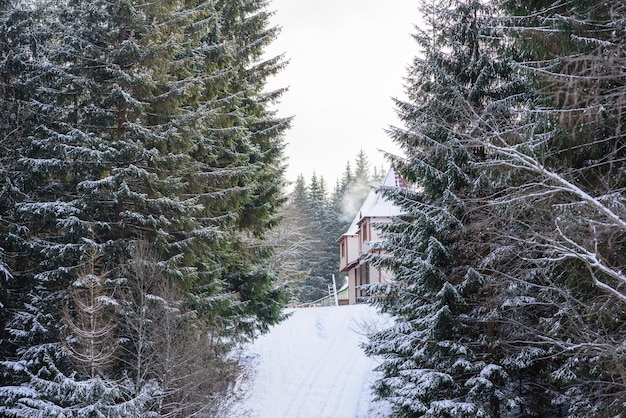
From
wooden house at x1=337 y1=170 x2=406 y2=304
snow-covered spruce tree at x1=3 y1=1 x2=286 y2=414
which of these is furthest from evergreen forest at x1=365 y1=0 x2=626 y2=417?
wooden house at x1=337 y1=170 x2=406 y2=304

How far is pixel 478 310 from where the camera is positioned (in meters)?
11.1

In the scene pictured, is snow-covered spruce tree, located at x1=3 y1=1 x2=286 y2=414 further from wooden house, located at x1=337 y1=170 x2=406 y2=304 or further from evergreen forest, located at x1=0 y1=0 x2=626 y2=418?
wooden house, located at x1=337 y1=170 x2=406 y2=304

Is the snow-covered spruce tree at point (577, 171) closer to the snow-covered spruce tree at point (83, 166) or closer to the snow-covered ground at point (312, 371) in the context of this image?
the snow-covered ground at point (312, 371)

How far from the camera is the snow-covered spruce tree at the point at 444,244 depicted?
10500 millimetres

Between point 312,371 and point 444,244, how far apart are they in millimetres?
10724

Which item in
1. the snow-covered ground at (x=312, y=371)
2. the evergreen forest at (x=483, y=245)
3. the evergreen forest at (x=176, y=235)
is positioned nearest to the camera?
the evergreen forest at (x=483, y=245)

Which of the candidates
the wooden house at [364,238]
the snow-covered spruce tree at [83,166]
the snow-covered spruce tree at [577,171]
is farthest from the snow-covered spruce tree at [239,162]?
the wooden house at [364,238]

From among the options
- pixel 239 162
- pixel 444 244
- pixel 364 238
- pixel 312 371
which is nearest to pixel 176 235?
pixel 239 162

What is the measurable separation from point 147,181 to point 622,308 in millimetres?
9171

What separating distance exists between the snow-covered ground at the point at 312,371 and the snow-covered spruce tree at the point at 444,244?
1.91m

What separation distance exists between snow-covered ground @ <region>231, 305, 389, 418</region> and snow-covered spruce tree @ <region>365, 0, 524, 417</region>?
1906 millimetres

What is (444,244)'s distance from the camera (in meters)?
11.4

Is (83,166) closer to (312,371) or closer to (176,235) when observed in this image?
(176,235)

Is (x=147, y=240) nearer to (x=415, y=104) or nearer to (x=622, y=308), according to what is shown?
(x=415, y=104)
